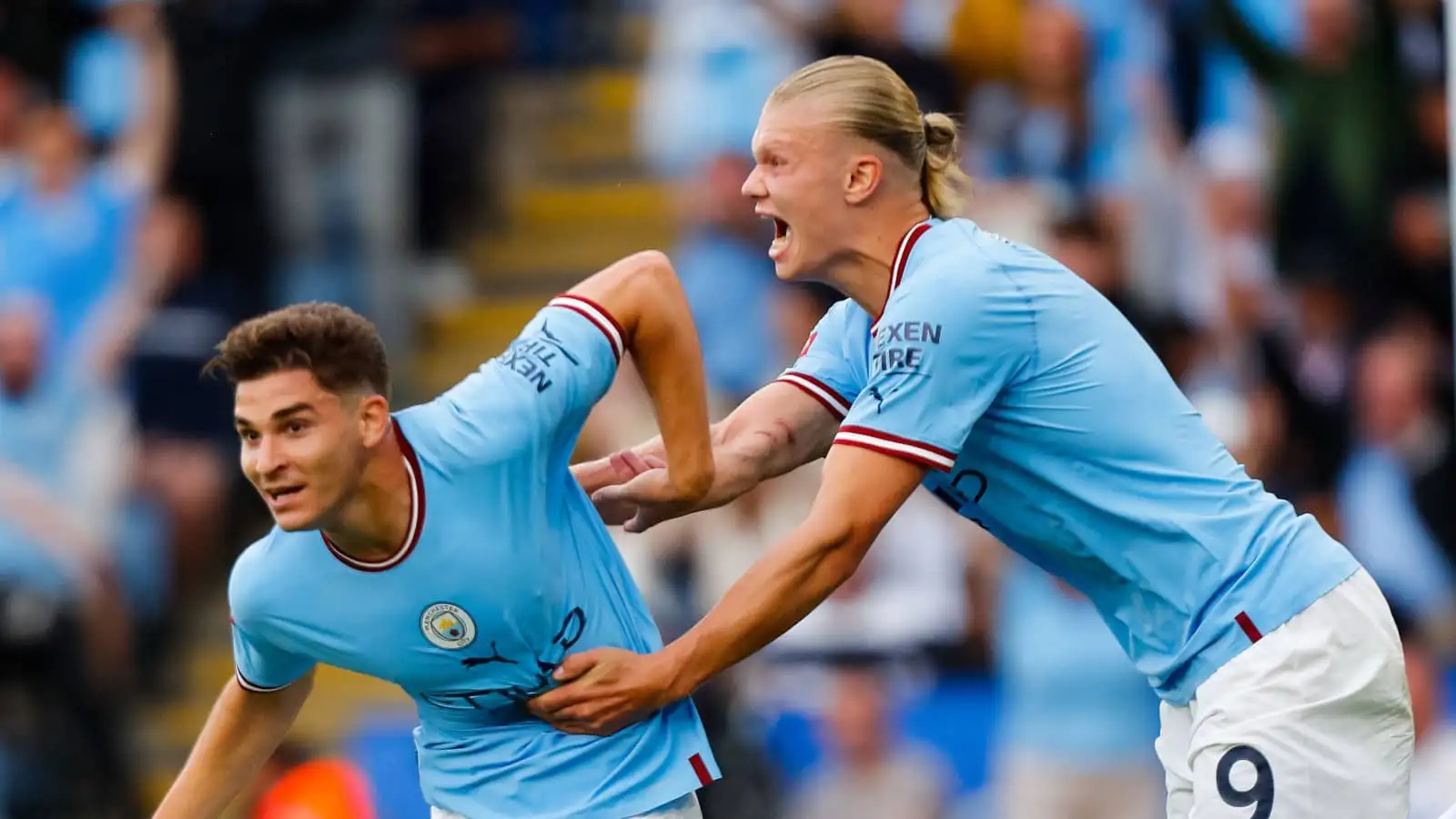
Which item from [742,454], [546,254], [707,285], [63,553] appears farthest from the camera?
[546,254]

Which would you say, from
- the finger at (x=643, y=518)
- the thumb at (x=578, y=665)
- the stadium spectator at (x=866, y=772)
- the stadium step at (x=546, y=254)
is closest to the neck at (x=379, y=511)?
the thumb at (x=578, y=665)

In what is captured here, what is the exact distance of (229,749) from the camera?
4574 millimetres

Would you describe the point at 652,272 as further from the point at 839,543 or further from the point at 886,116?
the point at 839,543

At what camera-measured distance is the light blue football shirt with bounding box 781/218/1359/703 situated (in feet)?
13.8

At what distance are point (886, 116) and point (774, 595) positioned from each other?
39.6 inches

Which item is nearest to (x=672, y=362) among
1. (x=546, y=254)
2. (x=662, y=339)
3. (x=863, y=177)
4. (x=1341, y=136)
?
(x=662, y=339)

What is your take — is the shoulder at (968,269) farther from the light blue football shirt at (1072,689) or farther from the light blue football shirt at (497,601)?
the light blue football shirt at (1072,689)

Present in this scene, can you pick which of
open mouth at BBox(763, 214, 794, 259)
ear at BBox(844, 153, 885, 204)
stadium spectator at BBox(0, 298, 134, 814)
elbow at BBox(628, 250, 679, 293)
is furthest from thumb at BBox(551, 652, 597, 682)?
stadium spectator at BBox(0, 298, 134, 814)

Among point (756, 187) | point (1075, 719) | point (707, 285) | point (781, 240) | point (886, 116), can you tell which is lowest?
point (1075, 719)

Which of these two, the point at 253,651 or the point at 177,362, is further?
the point at 177,362

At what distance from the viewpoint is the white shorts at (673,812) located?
433 cm

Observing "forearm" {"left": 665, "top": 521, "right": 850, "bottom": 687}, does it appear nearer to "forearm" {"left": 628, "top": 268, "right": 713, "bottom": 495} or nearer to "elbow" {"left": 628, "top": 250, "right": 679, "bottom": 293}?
"forearm" {"left": 628, "top": 268, "right": 713, "bottom": 495}

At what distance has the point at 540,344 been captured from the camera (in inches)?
174

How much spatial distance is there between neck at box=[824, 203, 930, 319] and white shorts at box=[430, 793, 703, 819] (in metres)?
1.07
